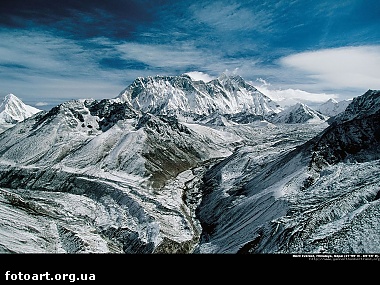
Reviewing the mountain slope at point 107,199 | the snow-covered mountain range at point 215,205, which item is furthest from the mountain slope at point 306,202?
the mountain slope at point 107,199

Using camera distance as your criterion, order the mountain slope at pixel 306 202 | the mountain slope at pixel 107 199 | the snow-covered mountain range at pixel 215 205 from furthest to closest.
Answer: the mountain slope at pixel 107 199 → the snow-covered mountain range at pixel 215 205 → the mountain slope at pixel 306 202

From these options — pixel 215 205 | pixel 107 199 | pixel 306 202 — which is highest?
pixel 306 202

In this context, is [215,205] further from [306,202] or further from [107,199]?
[107,199]

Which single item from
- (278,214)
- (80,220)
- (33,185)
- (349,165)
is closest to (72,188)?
(33,185)

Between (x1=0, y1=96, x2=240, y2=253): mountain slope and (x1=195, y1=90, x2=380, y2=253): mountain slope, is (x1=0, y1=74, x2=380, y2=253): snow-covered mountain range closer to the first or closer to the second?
(x1=195, y1=90, x2=380, y2=253): mountain slope

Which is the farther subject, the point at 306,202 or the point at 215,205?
the point at 215,205

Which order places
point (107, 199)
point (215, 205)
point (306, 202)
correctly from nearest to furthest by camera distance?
1. point (306, 202)
2. point (215, 205)
3. point (107, 199)

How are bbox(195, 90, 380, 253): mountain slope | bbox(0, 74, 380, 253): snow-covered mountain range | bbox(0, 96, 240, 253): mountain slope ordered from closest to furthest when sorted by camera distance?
bbox(195, 90, 380, 253): mountain slope
bbox(0, 74, 380, 253): snow-covered mountain range
bbox(0, 96, 240, 253): mountain slope

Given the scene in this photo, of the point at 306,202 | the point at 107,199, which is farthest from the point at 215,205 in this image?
the point at 107,199

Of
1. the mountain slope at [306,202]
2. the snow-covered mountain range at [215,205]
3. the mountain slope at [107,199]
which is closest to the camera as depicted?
the mountain slope at [306,202]

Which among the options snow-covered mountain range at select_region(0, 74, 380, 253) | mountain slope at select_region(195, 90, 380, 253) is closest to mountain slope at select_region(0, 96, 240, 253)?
snow-covered mountain range at select_region(0, 74, 380, 253)

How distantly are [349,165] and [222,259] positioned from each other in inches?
3701

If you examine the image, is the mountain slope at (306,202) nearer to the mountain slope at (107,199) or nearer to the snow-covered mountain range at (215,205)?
the snow-covered mountain range at (215,205)

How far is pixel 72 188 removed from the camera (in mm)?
148375
